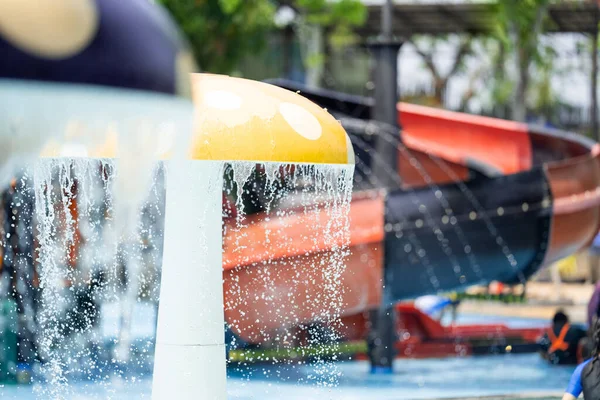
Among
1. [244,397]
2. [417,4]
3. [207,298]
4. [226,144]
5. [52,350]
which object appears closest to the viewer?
[226,144]

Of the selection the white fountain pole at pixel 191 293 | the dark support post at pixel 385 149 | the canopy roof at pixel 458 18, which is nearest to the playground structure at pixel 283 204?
the white fountain pole at pixel 191 293

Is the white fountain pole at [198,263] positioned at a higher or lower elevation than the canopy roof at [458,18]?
lower

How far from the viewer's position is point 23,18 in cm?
314

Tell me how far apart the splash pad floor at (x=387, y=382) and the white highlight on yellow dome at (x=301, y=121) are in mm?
4783

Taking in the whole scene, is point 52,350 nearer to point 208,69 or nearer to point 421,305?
point 421,305

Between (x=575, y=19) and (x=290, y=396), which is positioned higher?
(x=575, y=19)

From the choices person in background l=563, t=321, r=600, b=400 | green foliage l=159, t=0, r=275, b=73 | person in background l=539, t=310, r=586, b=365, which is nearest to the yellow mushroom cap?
person in background l=563, t=321, r=600, b=400

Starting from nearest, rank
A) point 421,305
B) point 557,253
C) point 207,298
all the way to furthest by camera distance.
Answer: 1. point 207,298
2. point 557,253
3. point 421,305

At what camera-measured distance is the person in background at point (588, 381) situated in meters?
6.19

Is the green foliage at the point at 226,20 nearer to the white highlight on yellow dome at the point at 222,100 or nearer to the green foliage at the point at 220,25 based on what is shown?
the green foliage at the point at 220,25

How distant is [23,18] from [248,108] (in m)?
3.11

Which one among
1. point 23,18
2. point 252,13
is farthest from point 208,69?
point 23,18

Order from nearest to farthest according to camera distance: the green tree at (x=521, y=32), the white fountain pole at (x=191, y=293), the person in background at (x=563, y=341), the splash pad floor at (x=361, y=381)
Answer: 1. the white fountain pole at (x=191, y=293)
2. the splash pad floor at (x=361, y=381)
3. the person in background at (x=563, y=341)
4. the green tree at (x=521, y=32)

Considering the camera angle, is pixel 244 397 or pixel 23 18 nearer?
pixel 23 18
